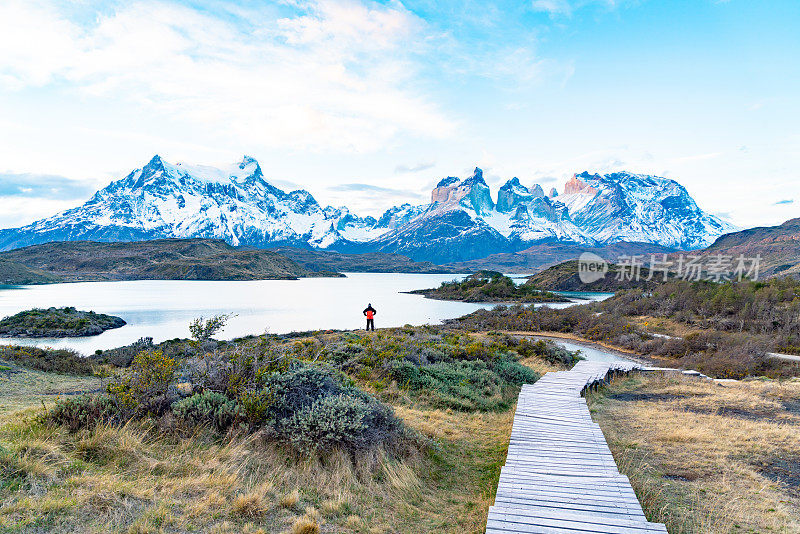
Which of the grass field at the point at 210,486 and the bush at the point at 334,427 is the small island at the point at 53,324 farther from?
the bush at the point at 334,427

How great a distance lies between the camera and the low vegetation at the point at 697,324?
2330 centimetres

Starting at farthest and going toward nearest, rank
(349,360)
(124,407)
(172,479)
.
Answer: (349,360)
(124,407)
(172,479)

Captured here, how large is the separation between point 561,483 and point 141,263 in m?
188

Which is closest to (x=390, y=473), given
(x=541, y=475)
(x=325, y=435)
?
(x=325, y=435)

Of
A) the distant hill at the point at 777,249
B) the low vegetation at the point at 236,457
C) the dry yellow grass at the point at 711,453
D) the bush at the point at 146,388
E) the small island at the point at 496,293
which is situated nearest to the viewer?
the low vegetation at the point at 236,457

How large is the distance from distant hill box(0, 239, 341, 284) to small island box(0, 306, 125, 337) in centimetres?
10405

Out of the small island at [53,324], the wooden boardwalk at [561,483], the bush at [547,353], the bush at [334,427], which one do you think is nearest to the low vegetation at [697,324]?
the bush at [547,353]

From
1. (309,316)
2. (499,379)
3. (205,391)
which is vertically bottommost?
(309,316)

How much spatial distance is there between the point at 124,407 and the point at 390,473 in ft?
14.3

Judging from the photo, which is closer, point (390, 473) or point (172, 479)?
point (172, 479)

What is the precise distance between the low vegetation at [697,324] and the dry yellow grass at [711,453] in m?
8.83

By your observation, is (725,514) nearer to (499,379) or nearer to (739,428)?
(739,428)

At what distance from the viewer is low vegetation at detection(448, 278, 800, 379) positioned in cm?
2330

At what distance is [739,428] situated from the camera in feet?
35.0
